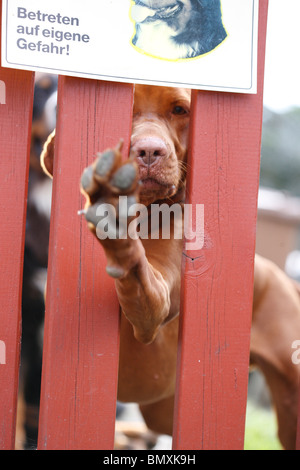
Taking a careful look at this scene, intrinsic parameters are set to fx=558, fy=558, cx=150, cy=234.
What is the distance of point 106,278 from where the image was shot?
1.66 metres

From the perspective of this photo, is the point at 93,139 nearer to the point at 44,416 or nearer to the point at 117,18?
the point at 117,18

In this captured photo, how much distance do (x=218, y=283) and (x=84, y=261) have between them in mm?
420

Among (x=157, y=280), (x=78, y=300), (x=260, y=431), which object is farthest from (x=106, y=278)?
(x=260, y=431)

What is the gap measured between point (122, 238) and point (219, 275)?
1.54 feet


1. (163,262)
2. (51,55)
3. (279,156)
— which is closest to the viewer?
(51,55)

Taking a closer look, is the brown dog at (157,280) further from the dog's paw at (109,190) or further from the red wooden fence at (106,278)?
the red wooden fence at (106,278)

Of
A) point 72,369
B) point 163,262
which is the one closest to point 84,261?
point 72,369

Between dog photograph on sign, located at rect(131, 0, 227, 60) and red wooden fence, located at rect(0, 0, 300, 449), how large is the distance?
14 cm

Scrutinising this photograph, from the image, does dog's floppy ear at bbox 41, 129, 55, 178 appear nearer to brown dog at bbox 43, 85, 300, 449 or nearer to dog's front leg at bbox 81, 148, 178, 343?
brown dog at bbox 43, 85, 300, 449

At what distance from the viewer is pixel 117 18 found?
1.59m

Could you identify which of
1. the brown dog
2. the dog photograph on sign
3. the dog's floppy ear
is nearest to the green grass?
the brown dog

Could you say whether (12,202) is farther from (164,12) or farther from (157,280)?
(164,12)

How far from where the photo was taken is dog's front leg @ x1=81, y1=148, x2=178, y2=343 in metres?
1.26
